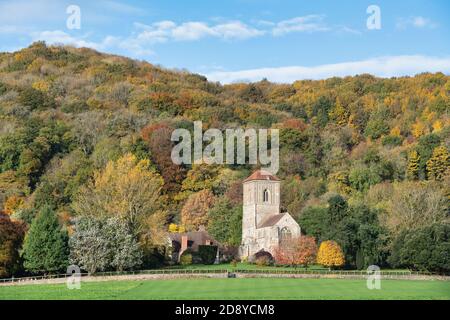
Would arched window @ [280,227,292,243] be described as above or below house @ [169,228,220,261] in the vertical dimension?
above

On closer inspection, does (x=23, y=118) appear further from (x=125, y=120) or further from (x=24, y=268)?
(x=24, y=268)

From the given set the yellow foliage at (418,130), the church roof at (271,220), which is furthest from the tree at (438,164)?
the church roof at (271,220)

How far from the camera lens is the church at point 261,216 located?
7238 cm

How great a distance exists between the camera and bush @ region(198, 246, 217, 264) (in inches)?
2793

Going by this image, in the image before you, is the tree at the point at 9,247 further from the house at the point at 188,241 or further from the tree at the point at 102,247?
the house at the point at 188,241

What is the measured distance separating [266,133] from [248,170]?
7.86 metres

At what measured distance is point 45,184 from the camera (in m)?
82.6

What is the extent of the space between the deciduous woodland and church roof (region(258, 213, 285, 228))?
7.28ft

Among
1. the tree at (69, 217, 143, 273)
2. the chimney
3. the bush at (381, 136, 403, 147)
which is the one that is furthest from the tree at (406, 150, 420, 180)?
the tree at (69, 217, 143, 273)

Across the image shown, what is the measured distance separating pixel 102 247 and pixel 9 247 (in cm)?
571

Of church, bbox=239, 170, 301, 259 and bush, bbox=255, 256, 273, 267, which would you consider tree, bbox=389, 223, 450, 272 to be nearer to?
bush, bbox=255, 256, 273, 267

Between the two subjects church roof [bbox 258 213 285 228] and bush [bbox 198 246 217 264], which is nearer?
bush [bbox 198 246 217 264]

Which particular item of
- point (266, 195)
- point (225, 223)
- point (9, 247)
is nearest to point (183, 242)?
point (225, 223)
